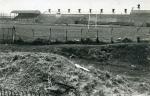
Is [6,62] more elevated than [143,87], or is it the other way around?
[6,62]

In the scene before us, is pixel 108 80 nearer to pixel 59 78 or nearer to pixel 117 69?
pixel 59 78

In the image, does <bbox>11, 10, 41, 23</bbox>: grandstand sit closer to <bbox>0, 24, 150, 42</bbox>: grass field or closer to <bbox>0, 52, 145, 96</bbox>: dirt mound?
<bbox>0, 24, 150, 42</bbox>: grass field

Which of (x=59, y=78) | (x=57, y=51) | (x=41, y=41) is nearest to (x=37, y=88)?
(x=59, y=78)

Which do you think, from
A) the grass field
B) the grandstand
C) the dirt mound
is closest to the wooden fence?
the grass field

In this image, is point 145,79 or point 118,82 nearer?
point 118,82

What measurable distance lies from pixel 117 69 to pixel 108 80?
751 centimetres

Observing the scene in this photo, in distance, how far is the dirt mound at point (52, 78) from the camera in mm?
15480

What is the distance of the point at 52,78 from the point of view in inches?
623

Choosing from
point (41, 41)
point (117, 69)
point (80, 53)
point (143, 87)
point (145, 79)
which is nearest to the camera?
point (143, 87)

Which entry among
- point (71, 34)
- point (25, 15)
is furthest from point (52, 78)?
point (25, 15)

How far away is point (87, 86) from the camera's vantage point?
1642 cm

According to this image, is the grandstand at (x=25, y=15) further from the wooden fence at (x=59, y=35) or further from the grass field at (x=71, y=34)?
the wooden fence at (x=59, y=35)

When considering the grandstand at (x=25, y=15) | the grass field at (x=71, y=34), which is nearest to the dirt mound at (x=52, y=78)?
the grass field at (x=71, y=34)

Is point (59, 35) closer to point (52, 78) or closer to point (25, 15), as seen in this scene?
point (52, 78)
